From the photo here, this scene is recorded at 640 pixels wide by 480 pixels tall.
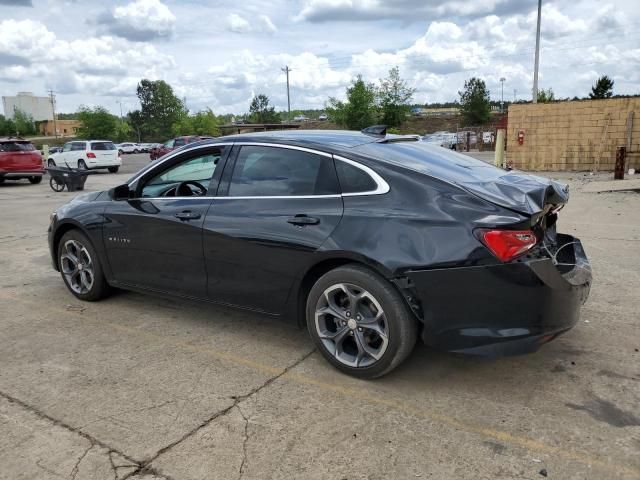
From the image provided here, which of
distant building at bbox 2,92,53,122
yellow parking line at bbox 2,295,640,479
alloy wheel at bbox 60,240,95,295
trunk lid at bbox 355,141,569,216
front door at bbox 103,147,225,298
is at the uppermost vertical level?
distant building at bbox 2,92,53,122

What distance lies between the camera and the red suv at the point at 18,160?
19141mm

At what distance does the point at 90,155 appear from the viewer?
85.0 feet

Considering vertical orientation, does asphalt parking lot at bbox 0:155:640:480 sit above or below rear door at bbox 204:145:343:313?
below

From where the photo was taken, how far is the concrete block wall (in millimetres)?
18234

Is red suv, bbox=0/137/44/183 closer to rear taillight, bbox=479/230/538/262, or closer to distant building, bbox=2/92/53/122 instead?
rear taillight, bbox=479/230/538/262

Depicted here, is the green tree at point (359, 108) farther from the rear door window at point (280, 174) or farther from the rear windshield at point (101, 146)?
the rear door window at point (280, 174)

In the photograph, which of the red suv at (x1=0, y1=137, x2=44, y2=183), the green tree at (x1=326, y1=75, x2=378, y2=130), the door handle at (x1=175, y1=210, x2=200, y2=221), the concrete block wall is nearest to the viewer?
the door handle at (x1=175, y1=210, x2=200, y2=221)

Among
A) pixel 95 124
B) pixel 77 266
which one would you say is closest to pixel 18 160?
pixel 77 266

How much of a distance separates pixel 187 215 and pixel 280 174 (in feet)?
2.76

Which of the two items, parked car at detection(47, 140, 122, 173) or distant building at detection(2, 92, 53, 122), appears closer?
parked car at detection(47, 140, 122, 173)

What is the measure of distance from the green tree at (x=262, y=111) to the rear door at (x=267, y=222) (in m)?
92.3

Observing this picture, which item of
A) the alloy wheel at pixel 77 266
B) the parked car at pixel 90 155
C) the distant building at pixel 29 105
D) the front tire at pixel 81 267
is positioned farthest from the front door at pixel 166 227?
the distant building at pixel 29 105

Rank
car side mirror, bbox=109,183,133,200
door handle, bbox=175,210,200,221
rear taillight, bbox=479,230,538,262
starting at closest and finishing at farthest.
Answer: rear taillight, bbox=479,230,538,262 → door handle, bbox=175,210,200,221 → car side mirror, bbox=109,183,133,200

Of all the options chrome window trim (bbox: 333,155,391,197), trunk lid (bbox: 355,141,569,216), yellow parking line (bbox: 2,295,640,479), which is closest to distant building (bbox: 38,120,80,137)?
yellow parking line (bbox: 2,295,640,479)
